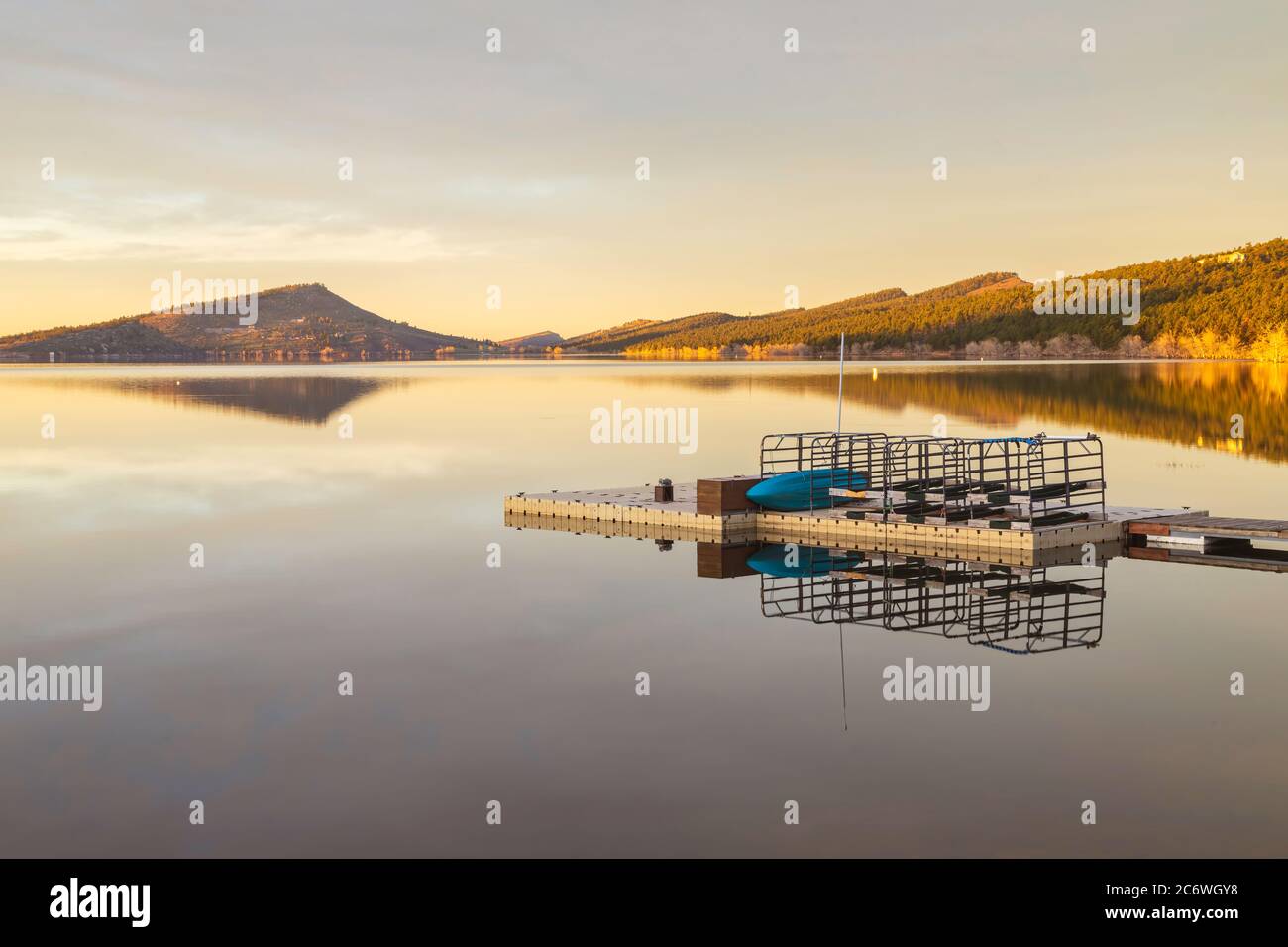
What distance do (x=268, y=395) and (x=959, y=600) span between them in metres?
98.4

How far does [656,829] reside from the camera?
11.5 meters

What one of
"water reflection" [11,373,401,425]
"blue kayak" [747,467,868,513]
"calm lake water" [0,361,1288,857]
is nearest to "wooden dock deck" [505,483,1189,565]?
"blue kayak" [747,467,868,513]

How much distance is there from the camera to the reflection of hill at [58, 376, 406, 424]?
290 ft

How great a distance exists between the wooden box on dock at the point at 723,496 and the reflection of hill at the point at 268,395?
51.6 m

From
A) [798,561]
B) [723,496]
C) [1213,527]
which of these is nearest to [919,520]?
[798,561]

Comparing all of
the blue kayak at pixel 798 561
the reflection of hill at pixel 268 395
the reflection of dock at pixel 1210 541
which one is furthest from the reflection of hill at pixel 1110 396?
the reflection of hill at pixel 268 395

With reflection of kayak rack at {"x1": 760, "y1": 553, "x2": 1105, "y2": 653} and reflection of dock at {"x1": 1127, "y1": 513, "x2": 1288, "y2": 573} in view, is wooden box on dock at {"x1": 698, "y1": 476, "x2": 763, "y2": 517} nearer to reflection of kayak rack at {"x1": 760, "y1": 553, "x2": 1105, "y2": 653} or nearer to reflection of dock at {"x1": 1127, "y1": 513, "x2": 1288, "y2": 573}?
reflection of kayak rack at {"x1": 760, "y1": 553, "x2": 1105, "y2": 653}

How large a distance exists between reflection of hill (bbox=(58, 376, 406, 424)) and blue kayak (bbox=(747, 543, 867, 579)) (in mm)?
54169

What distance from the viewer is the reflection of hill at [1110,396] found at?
2470 inches

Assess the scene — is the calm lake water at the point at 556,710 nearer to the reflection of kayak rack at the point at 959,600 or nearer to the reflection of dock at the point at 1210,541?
the reflection of kayak rack at the point at 959,600

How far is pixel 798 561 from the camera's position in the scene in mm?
26781

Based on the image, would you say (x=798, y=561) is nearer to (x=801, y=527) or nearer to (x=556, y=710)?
(x=801, y=527)
